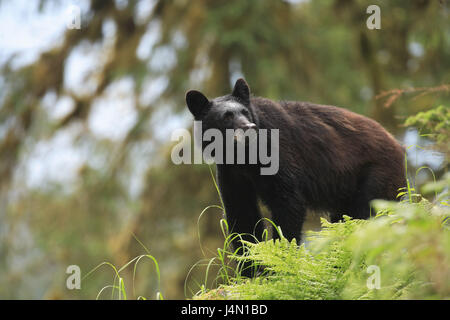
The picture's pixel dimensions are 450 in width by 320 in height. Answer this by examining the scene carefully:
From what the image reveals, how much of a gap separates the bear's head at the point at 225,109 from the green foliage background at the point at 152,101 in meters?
5.27

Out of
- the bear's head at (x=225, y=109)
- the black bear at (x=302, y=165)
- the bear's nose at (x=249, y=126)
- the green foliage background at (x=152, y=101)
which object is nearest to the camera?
the bear's nose at (x=249, y=126)

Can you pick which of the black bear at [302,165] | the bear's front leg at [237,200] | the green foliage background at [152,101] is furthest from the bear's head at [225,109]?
the green foliage background at [152,101]

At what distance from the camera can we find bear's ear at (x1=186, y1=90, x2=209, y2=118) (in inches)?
181

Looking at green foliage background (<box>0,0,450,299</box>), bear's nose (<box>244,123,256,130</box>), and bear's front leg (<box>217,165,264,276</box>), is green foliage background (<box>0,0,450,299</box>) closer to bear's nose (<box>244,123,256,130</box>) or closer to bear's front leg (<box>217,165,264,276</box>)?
bear's front leg (<box>217,165,264,276</box>)

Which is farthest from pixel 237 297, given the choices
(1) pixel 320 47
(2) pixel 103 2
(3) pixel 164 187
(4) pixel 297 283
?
(1) pixel 320 47

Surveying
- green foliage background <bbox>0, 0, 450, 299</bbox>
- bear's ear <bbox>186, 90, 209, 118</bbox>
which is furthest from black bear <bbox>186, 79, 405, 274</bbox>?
green foliage background <bbox>0, 0, 450, 299</bbox>

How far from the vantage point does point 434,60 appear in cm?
1064

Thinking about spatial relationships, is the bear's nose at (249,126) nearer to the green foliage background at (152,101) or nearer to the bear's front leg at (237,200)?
the bear's front leg at (237,200)

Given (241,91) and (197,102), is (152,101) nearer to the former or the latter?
(197,102)

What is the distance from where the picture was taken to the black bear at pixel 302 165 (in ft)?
14.8

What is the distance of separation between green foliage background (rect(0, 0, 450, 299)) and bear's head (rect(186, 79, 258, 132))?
5.27m

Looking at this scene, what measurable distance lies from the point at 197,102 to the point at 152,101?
6.58 meters

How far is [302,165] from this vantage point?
4.79 metres
